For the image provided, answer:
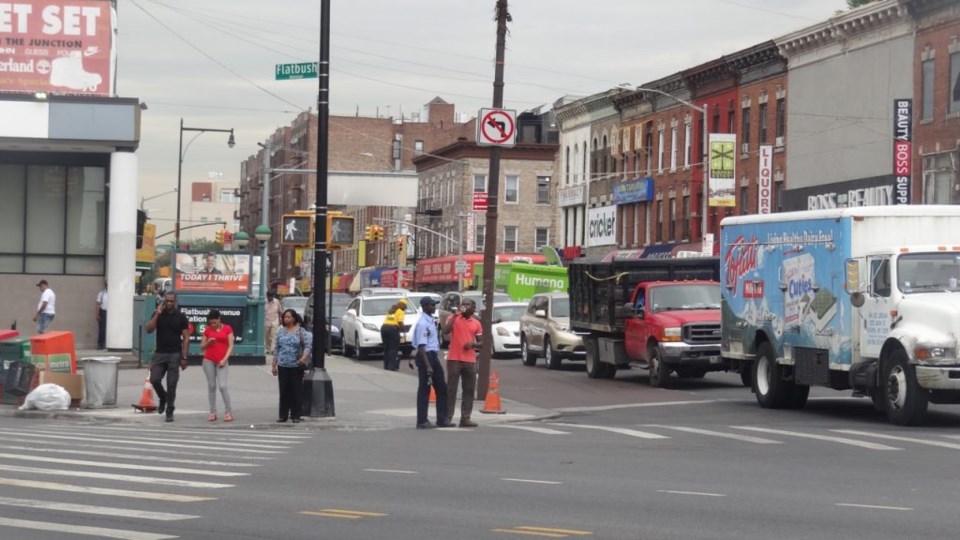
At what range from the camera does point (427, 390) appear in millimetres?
22422

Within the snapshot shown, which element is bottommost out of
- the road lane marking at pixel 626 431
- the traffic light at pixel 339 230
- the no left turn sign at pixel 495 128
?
the road lane marking at pixel 626 431

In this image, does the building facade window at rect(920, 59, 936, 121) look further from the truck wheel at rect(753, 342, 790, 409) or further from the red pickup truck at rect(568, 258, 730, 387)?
the truck wheel at rect(753, 342, 790, 409)

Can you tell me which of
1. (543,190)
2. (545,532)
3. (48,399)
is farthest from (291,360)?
(543,190)

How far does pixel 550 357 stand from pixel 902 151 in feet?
48.9

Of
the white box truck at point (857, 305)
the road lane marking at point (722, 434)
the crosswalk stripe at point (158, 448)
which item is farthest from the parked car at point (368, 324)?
the crosswalk stripe at point (158, 448)

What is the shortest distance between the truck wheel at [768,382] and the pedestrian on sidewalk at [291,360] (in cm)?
722

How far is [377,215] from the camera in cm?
11975

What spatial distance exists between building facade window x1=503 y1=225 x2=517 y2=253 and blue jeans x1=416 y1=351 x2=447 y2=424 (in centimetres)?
7914

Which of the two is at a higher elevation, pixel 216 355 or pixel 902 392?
pixel 216 355

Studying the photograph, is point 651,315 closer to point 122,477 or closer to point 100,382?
point 100,382

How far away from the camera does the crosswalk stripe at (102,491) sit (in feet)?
42.2

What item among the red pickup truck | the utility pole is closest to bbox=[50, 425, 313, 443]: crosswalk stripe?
the utility pole

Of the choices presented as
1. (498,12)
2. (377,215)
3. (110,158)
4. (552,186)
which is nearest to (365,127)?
(377,215)

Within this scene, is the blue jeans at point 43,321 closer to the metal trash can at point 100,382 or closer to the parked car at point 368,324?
the parked car at point 368,324
